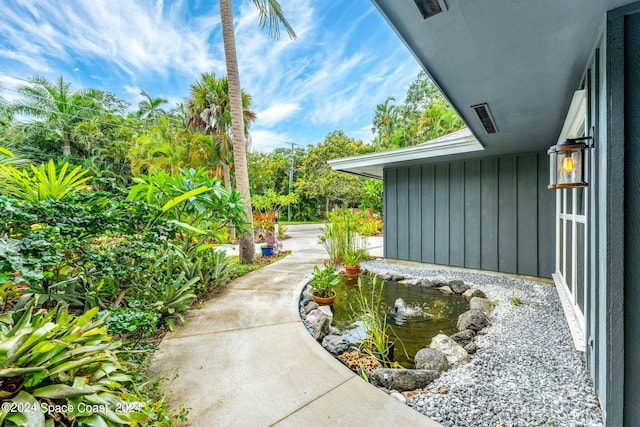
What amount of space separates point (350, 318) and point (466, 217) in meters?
3.53

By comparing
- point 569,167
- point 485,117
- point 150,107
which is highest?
point 150,107

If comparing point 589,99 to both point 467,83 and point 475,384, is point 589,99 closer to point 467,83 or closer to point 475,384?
point 467,83

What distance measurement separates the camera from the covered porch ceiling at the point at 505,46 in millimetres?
1478

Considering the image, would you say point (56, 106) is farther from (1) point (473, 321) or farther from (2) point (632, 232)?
(2) point (632, 232)

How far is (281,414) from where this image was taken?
160cm

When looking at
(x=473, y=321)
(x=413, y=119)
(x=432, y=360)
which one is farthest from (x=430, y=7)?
(x=413, y=119)

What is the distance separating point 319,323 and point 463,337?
150cm

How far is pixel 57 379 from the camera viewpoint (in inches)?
49.4

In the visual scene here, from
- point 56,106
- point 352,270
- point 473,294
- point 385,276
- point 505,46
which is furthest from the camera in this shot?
point 56,106

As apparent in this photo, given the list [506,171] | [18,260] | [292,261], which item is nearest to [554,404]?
[18,260]

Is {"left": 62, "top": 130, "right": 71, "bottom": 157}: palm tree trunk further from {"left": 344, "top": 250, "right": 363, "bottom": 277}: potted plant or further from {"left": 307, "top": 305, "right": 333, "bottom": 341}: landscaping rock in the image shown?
{"left": 307, "top": 305, "right": 333, "bottom": 341}: landscaping rock

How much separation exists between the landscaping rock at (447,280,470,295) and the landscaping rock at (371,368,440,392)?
8.40 feet

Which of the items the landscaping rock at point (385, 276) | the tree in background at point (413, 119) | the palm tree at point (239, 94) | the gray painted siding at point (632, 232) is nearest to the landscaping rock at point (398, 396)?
the gray painted siding at point (632, 232)

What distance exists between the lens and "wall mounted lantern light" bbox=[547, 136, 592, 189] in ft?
5.90
